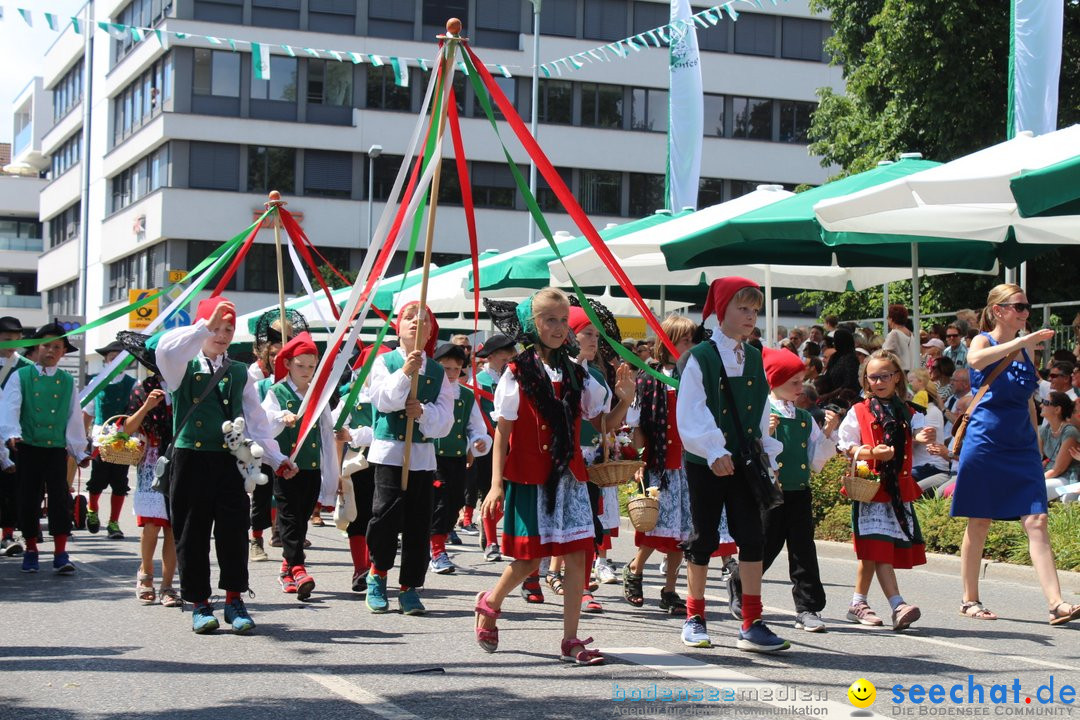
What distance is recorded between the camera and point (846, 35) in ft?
102

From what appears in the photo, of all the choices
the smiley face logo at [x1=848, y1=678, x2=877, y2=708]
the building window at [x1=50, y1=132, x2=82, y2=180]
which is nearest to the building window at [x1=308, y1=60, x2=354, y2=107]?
the building window at [x1=50, y1=132, x2=82, y2=180]

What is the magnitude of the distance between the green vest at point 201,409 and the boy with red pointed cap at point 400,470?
1.08 metres

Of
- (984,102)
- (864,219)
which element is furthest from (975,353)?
(984,102)

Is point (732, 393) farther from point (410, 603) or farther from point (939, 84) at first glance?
point (939, 84)

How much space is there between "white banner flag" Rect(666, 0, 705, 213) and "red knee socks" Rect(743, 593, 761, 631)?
52.7 ft

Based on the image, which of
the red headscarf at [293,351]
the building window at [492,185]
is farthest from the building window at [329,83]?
the red headscarf at [293,351]

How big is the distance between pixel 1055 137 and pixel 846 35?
66.4ft

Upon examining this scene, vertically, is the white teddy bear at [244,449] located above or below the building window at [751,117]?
below

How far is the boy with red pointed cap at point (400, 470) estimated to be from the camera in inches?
349

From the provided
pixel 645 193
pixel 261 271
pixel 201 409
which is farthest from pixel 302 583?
pixel 645 193

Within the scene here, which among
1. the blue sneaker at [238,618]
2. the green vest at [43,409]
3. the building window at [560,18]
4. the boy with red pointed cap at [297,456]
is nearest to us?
the blue sneaker at [238,618]

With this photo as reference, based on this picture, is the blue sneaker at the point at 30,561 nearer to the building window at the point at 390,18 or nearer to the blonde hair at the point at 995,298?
the blonde hair at the point at 995,298

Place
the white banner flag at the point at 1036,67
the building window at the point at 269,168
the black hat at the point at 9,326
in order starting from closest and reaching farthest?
the black hat at the point at 9,326 < the white banner flag at the point at 1036,67 < the building window at the point at 269,168

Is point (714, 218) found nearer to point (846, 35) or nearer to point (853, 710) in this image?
point (853, 710)
